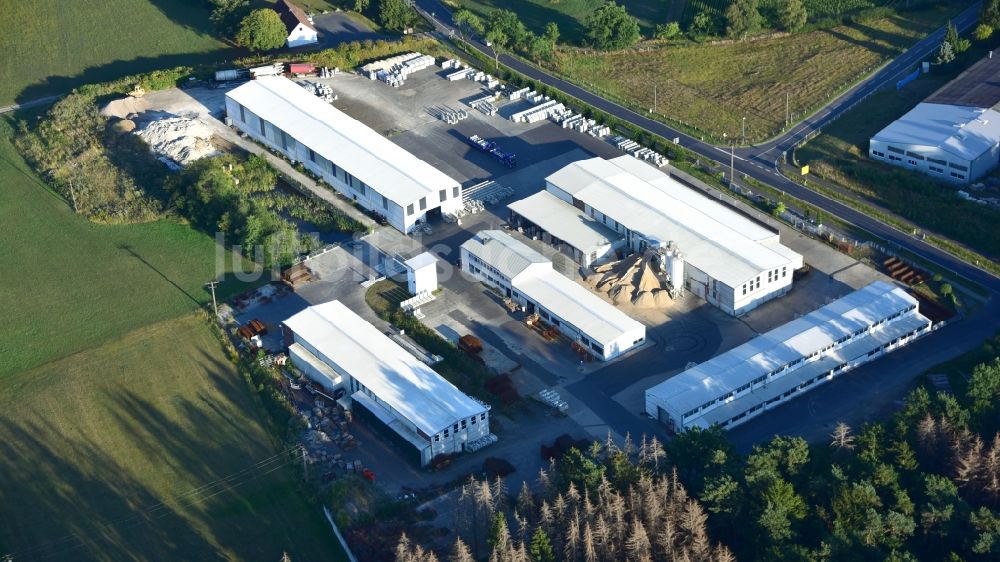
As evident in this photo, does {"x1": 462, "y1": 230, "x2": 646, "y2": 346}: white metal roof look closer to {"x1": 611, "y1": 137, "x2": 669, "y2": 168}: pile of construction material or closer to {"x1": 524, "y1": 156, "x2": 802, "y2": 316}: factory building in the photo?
{"x1": 524, "y1": 156, "x2": 802, "y2": 316}: factory building

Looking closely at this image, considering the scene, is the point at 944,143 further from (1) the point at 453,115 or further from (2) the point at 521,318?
(1) the point at 453,115

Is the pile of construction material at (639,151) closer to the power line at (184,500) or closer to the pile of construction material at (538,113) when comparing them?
the pile of construction material at (538,113)

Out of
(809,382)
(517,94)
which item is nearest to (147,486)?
(809,382)

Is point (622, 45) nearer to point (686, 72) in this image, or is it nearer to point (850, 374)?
point (686, 72)

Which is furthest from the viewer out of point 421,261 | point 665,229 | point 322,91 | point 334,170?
point 322,91

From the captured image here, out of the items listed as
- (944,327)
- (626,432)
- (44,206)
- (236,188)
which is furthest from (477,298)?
(44,206)

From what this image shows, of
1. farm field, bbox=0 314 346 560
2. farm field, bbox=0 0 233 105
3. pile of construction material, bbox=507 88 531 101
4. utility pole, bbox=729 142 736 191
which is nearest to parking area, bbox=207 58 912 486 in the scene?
pile of construction material, bbox=507 88 531 101

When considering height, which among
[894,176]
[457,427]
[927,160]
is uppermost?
[927,160]
